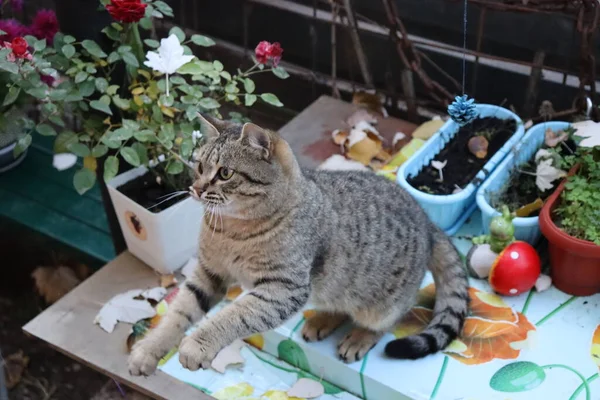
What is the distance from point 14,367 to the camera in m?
2.27

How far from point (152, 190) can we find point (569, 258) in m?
1.09

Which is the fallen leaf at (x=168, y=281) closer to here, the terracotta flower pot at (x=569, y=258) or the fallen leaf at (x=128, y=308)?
the fallen leaf at (x=128, y=308)

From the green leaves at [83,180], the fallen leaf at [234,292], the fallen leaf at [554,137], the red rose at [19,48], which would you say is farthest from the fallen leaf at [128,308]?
the fallen leaf at [554,137]

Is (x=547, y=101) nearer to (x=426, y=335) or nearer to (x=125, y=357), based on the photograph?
(x=426, y=335)

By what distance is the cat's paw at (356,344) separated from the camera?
5.25 ft

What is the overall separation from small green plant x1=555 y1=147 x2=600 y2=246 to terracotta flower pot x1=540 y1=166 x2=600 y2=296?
0.08 ft

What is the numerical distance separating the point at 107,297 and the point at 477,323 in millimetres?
986

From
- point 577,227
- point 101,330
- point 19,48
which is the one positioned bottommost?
point 101,330

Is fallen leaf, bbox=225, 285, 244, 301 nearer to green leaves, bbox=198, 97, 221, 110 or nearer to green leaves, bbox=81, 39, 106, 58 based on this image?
green leaves, bbox=198, 97, 221, 110

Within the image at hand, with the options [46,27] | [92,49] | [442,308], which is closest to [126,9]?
[92,49]

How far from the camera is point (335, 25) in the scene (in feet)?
7.50

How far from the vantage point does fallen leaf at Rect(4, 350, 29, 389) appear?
88.1 inches

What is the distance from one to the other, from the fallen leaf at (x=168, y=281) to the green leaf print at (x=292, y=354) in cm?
41

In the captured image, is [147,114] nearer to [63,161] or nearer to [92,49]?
[92,49]
